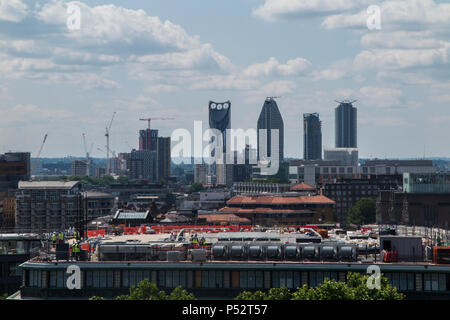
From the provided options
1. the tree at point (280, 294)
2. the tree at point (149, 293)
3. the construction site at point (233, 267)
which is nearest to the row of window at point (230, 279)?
the construction site at point (233, 267)

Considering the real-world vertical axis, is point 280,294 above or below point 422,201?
below

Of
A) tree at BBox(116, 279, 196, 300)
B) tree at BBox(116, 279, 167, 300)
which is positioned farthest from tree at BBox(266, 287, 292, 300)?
tree at BBox(116, 279, 167, 300)

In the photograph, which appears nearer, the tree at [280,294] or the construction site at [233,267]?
the tree at [280,294]

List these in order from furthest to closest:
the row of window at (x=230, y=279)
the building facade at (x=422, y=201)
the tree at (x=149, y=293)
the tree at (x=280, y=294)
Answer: the building facade at (x=422, y=201)
the row of window at (x=230, y=279)
the tree at (x=149, y=293)
the tree at (x=280, y=294)

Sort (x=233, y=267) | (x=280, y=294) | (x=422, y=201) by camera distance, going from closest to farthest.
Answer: (x=280, y=294), (x=233, y=267), (x=422, y=201)

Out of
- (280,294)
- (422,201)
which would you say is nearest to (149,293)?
(280,294)

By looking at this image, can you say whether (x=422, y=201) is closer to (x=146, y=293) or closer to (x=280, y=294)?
(x=280, y=294)

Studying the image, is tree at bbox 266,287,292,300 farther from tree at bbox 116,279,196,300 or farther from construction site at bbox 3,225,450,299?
construction site at bbox 3,225,450,299

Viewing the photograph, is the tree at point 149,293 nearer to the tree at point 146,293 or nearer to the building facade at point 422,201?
the tree at point 146,293

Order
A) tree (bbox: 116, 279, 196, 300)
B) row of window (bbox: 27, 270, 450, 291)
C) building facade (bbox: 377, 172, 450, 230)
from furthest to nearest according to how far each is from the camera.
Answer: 1. building facade (bbox: 377, 172, 450, 230)
2. row of window (bbox: 27, 270, 450, 291)
3. tree (bbox: 116, 279, 196, 300)

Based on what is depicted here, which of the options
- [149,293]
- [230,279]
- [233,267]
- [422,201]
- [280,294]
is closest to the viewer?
[280,294]
